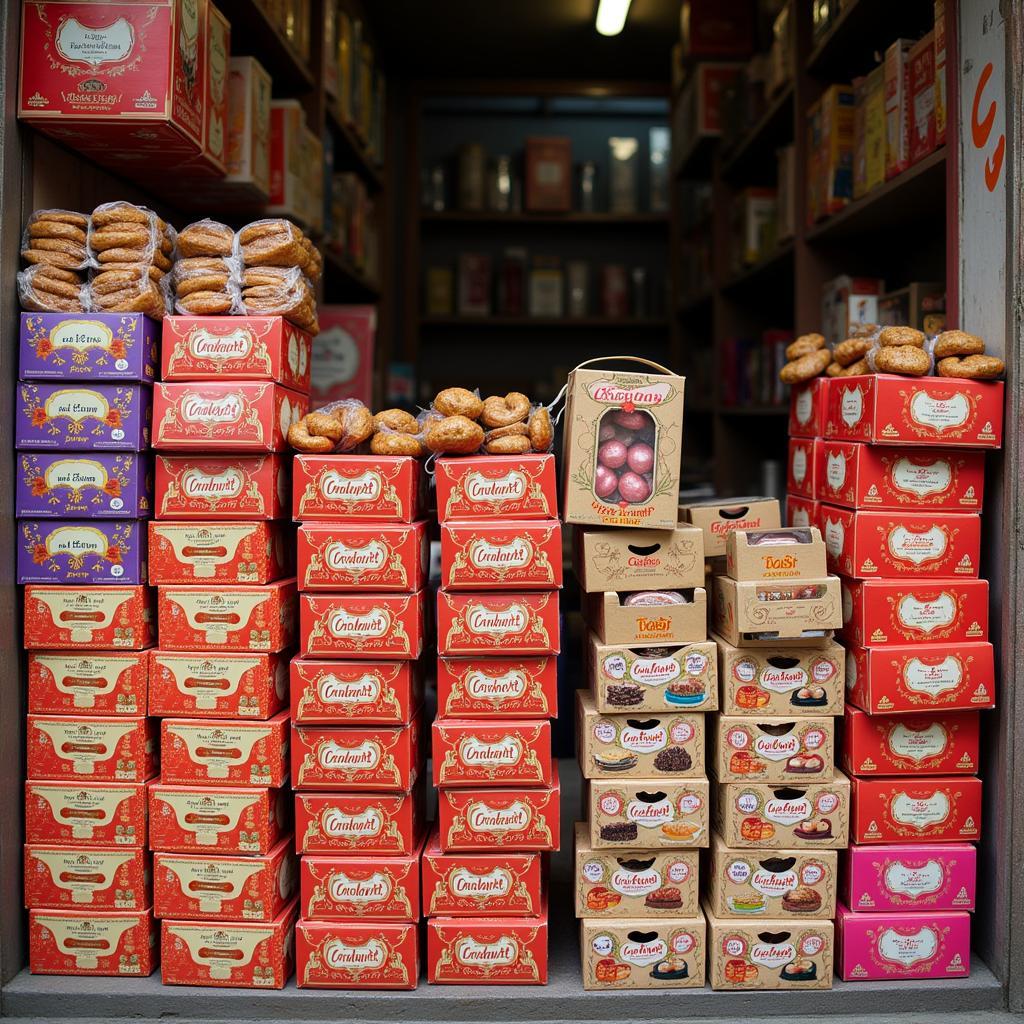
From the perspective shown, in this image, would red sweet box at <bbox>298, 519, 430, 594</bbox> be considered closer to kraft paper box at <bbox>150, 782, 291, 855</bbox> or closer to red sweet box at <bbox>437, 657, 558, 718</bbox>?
red sweet box at <bbox>437, 657, 558, 718</bbox>

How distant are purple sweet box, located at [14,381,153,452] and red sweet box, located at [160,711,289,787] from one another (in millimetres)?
605

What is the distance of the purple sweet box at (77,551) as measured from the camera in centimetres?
210

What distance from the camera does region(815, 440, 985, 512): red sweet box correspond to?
6.85 ft

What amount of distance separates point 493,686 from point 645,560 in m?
0.42

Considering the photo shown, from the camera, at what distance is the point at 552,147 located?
5.08 m

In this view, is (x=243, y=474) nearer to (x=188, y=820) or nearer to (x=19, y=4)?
(x=188, y=820)

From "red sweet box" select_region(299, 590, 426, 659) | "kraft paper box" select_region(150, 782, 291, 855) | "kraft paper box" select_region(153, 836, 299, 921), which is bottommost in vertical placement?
"kraft paper box" select_region(153, 836, 299, 921)

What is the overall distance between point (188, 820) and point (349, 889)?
370 mm

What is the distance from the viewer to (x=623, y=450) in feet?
6.81

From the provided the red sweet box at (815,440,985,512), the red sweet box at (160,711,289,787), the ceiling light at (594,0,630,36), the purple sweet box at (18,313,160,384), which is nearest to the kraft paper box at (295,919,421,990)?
the red sweet box at (160,711,289,787)

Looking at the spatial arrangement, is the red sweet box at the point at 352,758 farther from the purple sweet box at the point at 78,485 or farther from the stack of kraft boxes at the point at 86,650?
the purple sweet box at the point at 78,485

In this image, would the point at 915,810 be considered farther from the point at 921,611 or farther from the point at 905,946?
the point at 921,611

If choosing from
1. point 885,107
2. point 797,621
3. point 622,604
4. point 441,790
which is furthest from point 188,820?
point 885,107

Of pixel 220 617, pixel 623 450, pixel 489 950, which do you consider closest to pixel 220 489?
pixel 220 617
